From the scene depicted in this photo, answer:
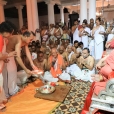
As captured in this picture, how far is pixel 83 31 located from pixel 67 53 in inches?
57.7

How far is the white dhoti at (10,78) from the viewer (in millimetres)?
2859

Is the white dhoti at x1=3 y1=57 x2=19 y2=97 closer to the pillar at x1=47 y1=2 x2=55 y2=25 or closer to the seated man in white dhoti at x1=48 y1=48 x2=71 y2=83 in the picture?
the seated man in white dhoti at x1=48 y1=48 x2=71 y2=83

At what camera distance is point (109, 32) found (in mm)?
5262

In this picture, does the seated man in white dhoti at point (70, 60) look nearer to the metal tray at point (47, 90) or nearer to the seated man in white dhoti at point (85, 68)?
the seated man in white dhoti at point (85, 68)

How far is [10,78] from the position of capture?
2.92m

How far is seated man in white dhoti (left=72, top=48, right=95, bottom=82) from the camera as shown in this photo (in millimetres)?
3788

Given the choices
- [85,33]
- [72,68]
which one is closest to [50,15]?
[85,33]

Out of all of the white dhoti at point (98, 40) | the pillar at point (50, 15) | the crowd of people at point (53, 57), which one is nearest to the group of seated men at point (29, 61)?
the crowd of people at point (53, 57)

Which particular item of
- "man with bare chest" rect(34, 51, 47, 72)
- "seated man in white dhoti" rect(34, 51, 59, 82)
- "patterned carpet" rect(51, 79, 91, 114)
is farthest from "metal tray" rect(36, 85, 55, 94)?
"man with bare chest" rect(34, 51, 47, 72)

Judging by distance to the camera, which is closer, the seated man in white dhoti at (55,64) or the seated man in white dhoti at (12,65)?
the seated man in white dhoti at (12,65)

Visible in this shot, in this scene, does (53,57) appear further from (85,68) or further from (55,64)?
(85,68)

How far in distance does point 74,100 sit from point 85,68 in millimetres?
1557

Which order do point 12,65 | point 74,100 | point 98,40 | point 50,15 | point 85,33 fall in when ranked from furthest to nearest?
point 50,15 < point 85,33 < point 98,40 < point 12,65 < point 74,100

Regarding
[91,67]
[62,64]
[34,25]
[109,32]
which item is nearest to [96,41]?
[109,32]
